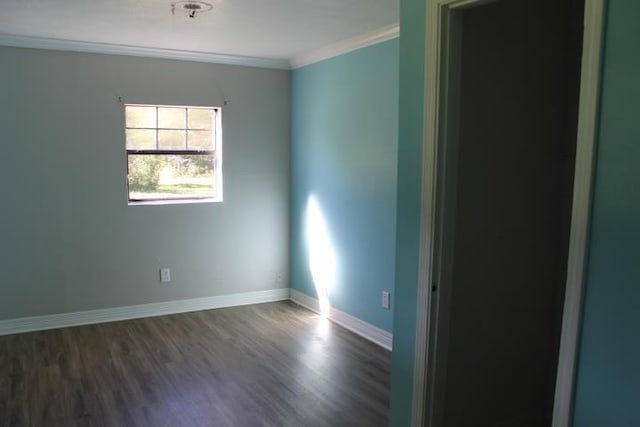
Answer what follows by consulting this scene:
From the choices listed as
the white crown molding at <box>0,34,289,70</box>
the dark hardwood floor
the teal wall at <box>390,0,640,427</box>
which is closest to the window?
the white crown molding at <box>0,34,289,70</box>

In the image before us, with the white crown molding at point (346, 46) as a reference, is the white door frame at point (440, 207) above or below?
below

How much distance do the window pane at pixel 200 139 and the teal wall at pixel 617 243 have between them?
3.97 meters

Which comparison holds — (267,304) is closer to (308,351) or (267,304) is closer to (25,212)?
(308,351)

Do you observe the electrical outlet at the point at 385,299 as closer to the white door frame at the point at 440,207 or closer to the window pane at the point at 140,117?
the white door frame at the point at 440,207

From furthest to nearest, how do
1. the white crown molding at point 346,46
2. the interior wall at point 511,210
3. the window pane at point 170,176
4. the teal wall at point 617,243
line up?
the window pane at point 170,176 < the white crown molding at point 346,46 < the interior wall at point 511,210 < the teal wall at point 617,243

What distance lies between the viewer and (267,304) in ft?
17.2

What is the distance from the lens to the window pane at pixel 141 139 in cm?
463

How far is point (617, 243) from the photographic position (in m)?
1.51

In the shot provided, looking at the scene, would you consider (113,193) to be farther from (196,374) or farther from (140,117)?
(196,374)

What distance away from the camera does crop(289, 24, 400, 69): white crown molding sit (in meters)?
3.77


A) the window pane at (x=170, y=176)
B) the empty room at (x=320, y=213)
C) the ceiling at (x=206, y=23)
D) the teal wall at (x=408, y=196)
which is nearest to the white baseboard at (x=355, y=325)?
the empty room at (x=320, y=213)

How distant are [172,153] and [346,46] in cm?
187

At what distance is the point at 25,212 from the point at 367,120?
9.43 ft

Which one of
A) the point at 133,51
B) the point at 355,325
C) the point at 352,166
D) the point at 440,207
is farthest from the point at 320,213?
the point at 440,207
